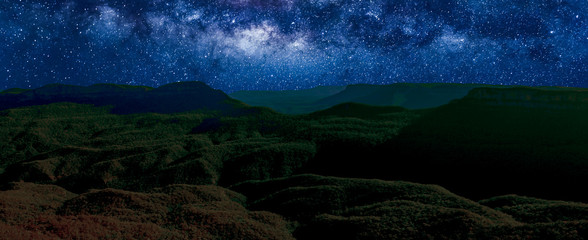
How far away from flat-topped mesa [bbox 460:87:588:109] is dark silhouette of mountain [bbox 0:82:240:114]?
358 feet

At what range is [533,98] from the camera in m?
102

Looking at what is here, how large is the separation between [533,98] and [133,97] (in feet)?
618

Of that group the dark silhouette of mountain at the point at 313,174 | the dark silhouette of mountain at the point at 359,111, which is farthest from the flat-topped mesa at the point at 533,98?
the dark silhouette of mountain at the point at 359,111

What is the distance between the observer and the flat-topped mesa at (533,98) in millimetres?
92438

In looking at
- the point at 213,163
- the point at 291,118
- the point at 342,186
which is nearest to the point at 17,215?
the point at 342,186

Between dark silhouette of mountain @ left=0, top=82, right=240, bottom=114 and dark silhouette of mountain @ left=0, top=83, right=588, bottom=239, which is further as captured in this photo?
dark silhouette of mountain @ left=0, top=82, right=240, bottom=114

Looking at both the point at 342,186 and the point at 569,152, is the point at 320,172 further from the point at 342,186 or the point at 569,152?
the point at 569,152

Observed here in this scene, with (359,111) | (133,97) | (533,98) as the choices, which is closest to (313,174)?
(359,111)

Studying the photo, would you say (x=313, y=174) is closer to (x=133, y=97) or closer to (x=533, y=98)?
(x=533, y=98)

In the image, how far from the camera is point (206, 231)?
2562cm

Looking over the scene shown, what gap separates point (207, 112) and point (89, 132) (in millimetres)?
49411

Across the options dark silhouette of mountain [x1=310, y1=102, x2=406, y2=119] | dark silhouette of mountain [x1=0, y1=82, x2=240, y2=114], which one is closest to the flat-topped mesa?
dark silhouette of mountain [x1=310, y1=102, x2=406, y2=119]

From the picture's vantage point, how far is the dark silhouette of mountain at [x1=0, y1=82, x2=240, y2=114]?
162m

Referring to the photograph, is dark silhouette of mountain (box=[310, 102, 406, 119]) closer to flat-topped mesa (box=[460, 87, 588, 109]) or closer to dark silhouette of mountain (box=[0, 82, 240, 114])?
flat-topped mesa (box=[460, 87, 588, 109])
